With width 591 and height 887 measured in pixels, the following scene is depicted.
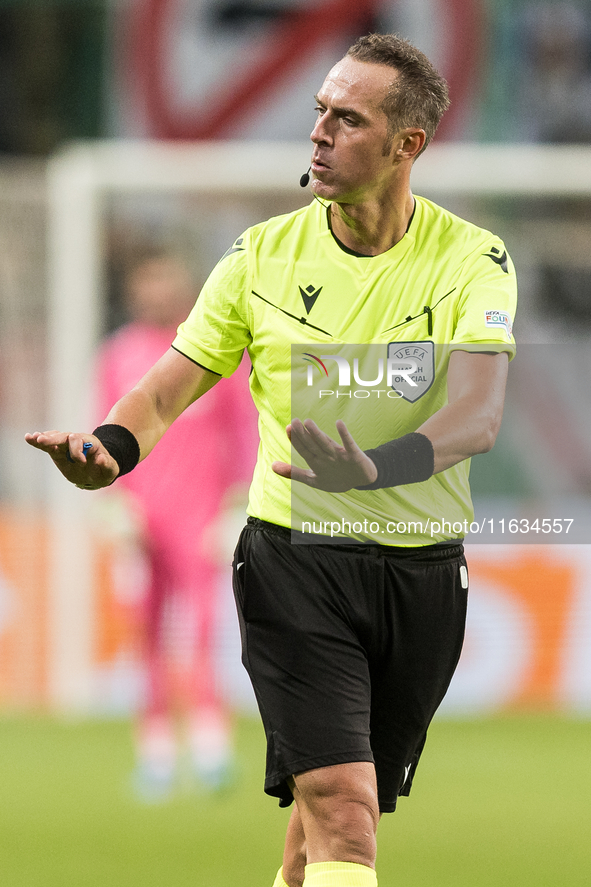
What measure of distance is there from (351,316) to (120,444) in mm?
658

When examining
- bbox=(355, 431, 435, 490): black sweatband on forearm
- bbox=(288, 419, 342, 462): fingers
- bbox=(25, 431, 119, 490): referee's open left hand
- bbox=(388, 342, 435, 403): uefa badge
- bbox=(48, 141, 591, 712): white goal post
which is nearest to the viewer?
bbox=(288, 419, 342, 462): fingers

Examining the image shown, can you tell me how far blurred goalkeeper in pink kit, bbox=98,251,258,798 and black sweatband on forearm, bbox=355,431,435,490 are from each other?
3858 millimetres

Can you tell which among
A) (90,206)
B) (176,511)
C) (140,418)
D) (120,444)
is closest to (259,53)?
(90,206)

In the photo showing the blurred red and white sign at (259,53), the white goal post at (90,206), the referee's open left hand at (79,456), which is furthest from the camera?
the blurred red and white sign at (259,53)

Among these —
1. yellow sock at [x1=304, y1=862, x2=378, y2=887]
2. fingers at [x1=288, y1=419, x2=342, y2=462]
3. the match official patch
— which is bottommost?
yellow sock at [x1=304, y1=862, x2=378, y2=887]

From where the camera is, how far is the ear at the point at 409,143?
3.38 metres

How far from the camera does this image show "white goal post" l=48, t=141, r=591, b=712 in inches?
337

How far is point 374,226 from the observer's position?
3469 mm

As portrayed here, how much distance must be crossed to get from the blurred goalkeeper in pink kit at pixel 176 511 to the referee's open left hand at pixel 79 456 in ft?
11.7

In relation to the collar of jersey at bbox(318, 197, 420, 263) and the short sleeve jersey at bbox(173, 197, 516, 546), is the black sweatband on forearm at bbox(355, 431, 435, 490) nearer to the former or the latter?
the short sleeve jersey at bbox(173, 197, 516, 546)

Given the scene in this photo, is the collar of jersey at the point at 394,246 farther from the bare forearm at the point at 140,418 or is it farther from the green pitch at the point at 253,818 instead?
the green pitch at the point at 253,818

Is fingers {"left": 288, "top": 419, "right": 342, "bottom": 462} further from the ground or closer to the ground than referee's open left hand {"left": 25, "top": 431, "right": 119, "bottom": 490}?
further from the ground

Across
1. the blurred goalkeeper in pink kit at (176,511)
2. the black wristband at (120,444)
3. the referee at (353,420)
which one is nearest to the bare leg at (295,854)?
the referee at (353,420)

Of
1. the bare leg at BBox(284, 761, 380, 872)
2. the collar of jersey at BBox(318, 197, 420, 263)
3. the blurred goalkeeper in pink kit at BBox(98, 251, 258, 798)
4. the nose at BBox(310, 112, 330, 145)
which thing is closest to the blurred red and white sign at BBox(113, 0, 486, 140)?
the blurred goalkeeper in pink kit at BBox(98, 251, 258, 798)
